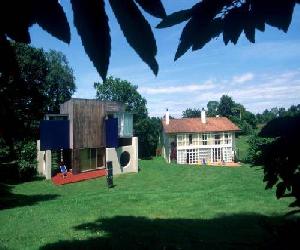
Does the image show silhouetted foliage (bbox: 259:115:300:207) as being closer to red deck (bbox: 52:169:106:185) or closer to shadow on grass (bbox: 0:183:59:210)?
shadow on grass (bbox: 0:183:59:210)

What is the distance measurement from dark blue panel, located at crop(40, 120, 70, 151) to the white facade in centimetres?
2196

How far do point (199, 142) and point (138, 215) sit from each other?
37.3m

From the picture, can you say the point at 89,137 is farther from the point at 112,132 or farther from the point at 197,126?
the point at 197,126

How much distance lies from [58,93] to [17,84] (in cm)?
6071

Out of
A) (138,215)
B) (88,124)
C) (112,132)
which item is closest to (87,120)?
(88,124)

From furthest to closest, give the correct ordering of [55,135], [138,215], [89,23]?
[55,135]
[138,215]
[89,23]

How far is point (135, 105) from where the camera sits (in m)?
60.2

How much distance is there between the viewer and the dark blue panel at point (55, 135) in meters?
34.5

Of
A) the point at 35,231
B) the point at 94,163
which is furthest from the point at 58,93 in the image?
the point at 35,231

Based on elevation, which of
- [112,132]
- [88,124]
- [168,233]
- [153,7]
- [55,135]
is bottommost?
[168,233]

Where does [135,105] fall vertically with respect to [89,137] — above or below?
above

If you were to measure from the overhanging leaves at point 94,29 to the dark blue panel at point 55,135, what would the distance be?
3412 cm

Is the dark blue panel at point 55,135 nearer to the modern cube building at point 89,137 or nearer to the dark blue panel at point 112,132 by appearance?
the modern cube building at point 89,137

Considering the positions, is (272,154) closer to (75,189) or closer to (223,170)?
(75,189)
